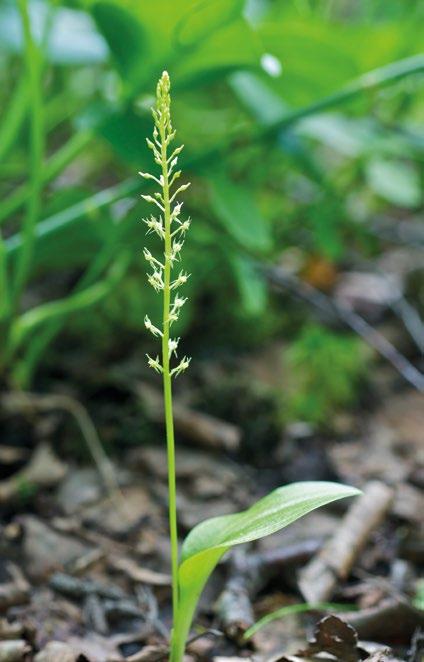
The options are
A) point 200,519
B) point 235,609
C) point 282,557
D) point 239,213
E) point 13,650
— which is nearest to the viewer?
point 13,650

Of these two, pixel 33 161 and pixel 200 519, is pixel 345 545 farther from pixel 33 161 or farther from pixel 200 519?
pixel 33 161

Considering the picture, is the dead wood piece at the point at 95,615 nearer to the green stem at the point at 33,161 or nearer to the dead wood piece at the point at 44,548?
the dead wood piece at the point at 44,548

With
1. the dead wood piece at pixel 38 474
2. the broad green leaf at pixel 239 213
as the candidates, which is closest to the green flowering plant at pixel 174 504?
the dead wood piece at pixel 38 474

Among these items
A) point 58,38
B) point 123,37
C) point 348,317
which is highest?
point 58,38

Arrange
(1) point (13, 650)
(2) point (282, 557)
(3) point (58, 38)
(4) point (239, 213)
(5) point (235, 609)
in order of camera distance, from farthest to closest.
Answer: (3) point (58, 38), (4) point (239, 213), (2) point (282, 557), (5) point (235, 609), (1) point (13, 650)

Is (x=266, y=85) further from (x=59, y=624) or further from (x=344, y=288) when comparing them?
(x=59, y=624)

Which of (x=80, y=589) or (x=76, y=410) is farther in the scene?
(x=76, y=410)

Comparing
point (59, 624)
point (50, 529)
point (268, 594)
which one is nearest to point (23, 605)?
point (59, 624)

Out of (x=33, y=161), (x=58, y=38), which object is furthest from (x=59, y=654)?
(x=58, y=38)

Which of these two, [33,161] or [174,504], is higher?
[33,161]
